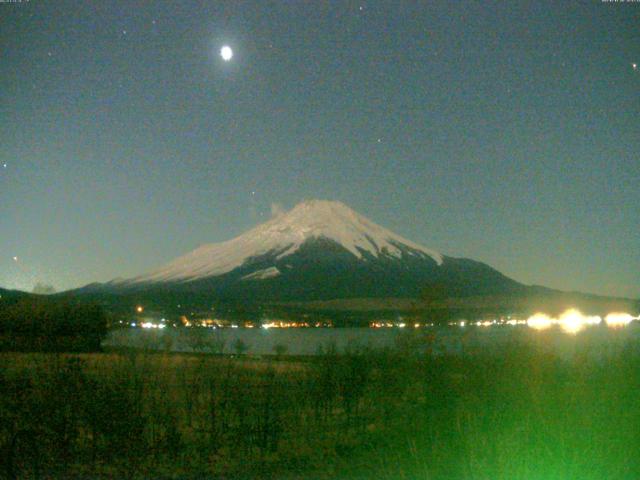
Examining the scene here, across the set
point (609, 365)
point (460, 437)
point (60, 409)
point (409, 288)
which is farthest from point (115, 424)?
point (409, 288)

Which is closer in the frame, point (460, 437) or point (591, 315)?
point (460, 437)

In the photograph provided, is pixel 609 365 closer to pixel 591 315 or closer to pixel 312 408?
pixel 312 408

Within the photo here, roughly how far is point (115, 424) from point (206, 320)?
58497mm

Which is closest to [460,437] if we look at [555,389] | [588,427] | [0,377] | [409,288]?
[588,427]

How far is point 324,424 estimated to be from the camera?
1149 centimetres

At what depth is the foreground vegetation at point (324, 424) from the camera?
8.09m

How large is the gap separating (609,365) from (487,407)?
15.0 feet

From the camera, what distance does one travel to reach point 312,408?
11945 mm

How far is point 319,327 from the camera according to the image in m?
69.6

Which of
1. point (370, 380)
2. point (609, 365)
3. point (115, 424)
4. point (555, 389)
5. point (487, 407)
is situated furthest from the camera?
point (609, 365)

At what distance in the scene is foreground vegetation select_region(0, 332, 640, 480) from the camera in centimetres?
809

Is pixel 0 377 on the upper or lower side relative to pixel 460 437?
upper

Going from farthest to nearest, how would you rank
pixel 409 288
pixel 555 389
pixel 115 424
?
pixel 409 288
pixel 555 389
pixel 115 424

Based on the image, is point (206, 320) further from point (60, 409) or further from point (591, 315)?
point (60, 409)
